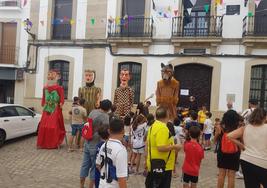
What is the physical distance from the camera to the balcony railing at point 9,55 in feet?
57.2

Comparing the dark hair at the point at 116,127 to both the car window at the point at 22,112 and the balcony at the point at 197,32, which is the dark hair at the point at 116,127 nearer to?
the car window at the point at 22,112

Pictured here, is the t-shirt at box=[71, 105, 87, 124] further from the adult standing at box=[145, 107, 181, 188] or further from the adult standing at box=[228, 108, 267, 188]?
the adult standing at box=[228, 108, 267, 188]

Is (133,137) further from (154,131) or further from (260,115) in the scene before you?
(260,115)

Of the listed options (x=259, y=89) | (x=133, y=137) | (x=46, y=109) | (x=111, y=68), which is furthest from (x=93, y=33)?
(x=133, y=137)

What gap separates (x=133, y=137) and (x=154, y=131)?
297 centimetres

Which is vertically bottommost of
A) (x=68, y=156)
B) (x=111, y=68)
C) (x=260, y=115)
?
(x=68, y=156)

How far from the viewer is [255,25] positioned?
13469mm

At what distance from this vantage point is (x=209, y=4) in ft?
46.7

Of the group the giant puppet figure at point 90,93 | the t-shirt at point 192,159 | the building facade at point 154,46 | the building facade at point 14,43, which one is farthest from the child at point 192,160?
the building facade at point 14,43

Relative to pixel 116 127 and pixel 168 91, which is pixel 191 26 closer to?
pixel 168 91

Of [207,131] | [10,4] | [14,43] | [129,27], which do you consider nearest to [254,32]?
[207,131]

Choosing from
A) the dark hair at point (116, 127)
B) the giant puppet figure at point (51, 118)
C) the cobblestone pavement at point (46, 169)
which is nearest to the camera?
the dark hair at point (116, 127)

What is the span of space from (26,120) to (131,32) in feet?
21.5

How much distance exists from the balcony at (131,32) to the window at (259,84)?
15.3 feet
